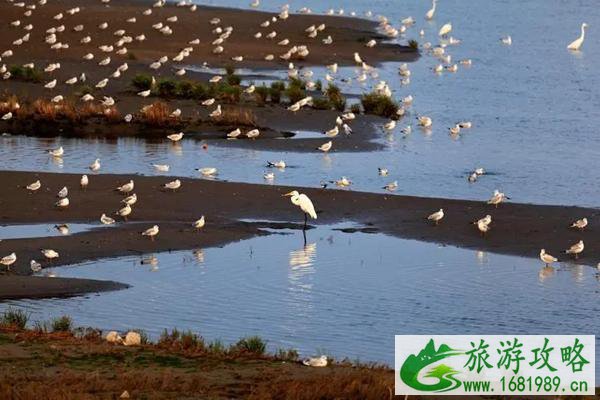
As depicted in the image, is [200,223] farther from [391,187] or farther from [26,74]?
[26,74]

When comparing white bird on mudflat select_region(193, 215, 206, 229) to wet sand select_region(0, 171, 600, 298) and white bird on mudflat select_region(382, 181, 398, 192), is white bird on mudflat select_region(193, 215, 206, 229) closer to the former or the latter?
wet sand select_region(0, 171, 600, 298)

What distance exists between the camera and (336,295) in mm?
21828

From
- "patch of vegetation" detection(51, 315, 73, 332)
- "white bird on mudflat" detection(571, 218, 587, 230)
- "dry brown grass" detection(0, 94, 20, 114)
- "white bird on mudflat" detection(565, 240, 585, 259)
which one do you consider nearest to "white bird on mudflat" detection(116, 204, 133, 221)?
"white bird on mudflat" detection(565, 240, 585, 259)

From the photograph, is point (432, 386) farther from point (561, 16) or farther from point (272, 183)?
point (561, 16)

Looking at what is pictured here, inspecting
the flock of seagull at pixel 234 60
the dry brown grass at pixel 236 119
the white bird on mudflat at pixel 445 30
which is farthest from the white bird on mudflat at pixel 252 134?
the white bird on mudflat at pixel 445 30

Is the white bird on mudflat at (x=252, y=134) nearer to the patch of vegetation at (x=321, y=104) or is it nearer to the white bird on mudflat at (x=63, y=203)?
the patch of vegetation at (x=321, y=104)

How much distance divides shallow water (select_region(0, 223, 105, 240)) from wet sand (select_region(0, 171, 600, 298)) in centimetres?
31

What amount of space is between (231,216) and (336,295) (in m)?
5.82

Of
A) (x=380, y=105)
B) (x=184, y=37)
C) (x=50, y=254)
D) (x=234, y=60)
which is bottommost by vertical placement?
(x=50, y=254)

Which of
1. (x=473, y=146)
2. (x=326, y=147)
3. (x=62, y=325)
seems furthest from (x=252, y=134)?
(x=62, y=325)

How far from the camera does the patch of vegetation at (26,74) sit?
4231cm

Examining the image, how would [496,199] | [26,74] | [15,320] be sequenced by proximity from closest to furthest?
[15,320] → [496,199] → [26,74]

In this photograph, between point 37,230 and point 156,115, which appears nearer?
point 37,230

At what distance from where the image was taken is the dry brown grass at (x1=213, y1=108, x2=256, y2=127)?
3728 centimetres
